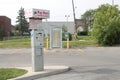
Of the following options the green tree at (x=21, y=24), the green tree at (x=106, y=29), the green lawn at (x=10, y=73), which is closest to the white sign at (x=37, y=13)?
the green lawn at (x=10, y=73)

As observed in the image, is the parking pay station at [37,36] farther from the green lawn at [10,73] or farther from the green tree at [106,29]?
the green tree at [106,29]

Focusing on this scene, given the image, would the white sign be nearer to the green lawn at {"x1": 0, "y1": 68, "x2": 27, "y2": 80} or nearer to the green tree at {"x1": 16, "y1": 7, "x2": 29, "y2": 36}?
the green lawn at {"x1": 0, "y1": 68, "x2": 27, "y2": 80}

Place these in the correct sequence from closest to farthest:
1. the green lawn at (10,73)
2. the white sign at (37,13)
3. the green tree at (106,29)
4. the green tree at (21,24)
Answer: the green lawn at (10,73), the white sign at (37,13), the green tree at (106,29), the green tree at (21,24)

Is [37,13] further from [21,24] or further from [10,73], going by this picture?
[21,24]

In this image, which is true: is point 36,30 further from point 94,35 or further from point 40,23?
point 94,35

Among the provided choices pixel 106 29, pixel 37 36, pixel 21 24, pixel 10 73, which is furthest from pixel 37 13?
pixel 21 24

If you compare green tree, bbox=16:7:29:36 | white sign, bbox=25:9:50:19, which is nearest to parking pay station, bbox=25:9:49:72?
white sign, bbox=25:9:50:19

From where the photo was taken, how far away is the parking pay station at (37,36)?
1441 centimetres

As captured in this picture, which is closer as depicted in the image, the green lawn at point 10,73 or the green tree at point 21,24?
the green lawn at point 10,73

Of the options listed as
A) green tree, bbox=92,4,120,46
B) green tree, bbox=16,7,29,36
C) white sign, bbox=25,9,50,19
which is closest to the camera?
white sign, bbox=25,9,50,19

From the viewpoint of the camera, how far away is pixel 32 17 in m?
14.4

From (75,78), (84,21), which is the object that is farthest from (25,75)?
(84,21)

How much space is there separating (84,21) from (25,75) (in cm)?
11438

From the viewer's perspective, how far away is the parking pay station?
14414 millimetres
